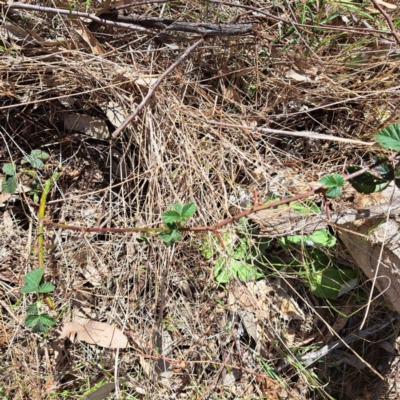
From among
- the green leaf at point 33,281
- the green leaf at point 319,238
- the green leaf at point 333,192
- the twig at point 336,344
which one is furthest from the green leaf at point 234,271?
the green leaf at point 33,281

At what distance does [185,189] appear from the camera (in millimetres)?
1799

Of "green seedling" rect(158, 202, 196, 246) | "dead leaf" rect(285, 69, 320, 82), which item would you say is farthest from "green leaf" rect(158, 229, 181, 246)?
"dead leaf" rect(285, 69, 320, 82)

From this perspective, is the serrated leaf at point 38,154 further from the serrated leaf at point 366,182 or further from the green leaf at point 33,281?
the serrated leaf at point 366,182

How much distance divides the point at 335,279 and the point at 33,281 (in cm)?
116

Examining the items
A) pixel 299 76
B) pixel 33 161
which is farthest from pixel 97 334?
pixel 299 76

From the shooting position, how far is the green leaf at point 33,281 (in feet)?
5.21

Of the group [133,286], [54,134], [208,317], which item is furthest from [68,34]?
[208,317]

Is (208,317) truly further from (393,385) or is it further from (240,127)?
(393,385)

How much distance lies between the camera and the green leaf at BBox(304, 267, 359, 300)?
185 centimetres

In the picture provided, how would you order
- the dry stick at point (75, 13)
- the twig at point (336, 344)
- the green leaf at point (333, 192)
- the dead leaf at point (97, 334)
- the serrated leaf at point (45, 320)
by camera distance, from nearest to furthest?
the green leaf at point (333, 192)
the serrated leaf at point (45, 320)
the dry stick at point (75, 13)
the dead leaf at point (97, 334)
the twig at point (336, 344)

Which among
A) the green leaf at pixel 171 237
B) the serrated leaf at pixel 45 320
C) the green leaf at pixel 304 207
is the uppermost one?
the green leaf at pixel 171 237

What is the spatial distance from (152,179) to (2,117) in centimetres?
65

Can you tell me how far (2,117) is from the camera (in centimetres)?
182

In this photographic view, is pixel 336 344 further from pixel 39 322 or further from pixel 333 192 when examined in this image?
pixel 39 322
